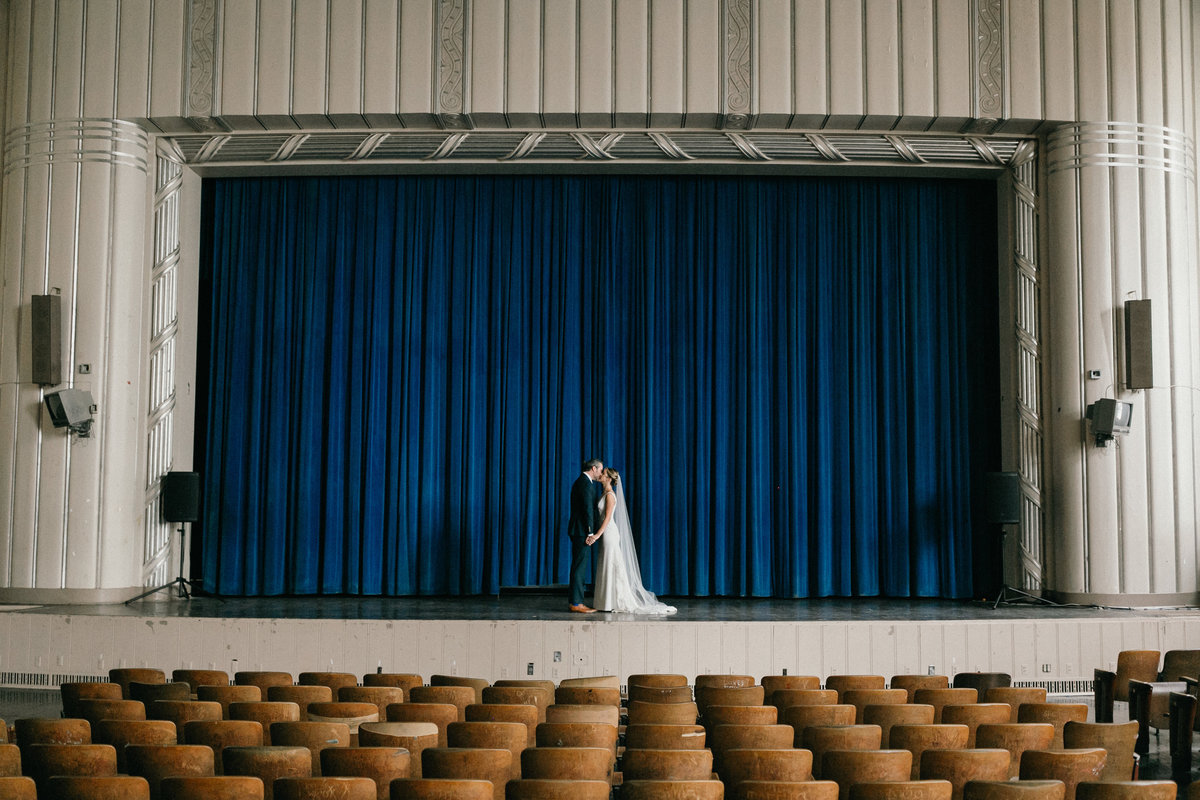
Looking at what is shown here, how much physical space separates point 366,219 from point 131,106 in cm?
286

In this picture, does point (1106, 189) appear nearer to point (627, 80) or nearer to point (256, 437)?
point (627, 80)

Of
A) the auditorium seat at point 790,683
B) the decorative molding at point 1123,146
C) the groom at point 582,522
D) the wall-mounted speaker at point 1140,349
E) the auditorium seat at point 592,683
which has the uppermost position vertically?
the decorative molding at point 1123,146

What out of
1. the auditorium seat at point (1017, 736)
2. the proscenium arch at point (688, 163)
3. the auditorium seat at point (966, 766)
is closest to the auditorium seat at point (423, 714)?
the auditorium seat at point (966, 766)

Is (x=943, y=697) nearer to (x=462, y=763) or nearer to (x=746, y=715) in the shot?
(x=746, y=715)

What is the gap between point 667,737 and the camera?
15.9 ft

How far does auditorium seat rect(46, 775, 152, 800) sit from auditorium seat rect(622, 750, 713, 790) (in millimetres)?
1802

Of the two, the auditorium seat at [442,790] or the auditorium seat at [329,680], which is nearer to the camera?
the auditorium seat at [442,790]

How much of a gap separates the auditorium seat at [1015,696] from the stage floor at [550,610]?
4009 millimetres

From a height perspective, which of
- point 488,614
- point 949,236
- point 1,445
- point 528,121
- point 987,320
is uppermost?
point 528,121

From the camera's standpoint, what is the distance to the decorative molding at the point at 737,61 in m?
11.6

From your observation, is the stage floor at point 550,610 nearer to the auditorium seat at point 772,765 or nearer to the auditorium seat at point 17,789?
the auditorium seat at point 772,765

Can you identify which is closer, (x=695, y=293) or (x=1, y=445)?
(x=1, y=445)

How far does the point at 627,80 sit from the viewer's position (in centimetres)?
1163

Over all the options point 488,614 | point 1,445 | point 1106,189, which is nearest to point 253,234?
point 1,445
